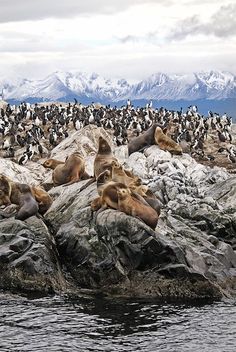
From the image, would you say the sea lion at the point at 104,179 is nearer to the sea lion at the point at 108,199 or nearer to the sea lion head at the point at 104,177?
the sea lion head at the point at 104,177

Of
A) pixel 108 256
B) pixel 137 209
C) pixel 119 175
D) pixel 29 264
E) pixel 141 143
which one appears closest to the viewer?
pixel 29 264

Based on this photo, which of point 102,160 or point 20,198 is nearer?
point 20,198

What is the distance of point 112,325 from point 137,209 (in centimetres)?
400

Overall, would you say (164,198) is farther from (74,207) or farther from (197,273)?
(197,273)

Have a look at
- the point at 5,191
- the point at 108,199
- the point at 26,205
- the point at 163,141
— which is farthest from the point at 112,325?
the point at 163,141

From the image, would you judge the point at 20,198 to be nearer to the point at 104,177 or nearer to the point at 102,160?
the point at 104,177

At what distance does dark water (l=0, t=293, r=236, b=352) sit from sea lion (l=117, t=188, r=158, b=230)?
7.86 ft

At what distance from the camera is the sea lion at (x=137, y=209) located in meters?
16.6

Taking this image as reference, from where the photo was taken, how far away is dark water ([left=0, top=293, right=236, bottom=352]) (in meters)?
12.1

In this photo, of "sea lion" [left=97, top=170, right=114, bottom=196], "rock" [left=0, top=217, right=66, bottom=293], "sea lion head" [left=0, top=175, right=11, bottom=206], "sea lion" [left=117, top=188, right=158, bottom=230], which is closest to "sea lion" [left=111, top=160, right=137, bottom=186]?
"sea lion" [left=97, top=170, right=114, bottom=196]

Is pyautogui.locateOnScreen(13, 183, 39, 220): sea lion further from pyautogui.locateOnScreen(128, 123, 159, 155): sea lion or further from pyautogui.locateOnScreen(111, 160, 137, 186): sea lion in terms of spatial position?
pyautogui.locateOnScreen(128, 123, 159, 155): sea lion

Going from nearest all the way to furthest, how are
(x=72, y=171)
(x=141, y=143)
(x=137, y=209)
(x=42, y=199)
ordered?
(x=137, y=209), (x=42, y=199), (x=72, y=171), (x=141, y=143)

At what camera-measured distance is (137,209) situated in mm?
16625

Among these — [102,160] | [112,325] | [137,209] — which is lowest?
[112,325]
